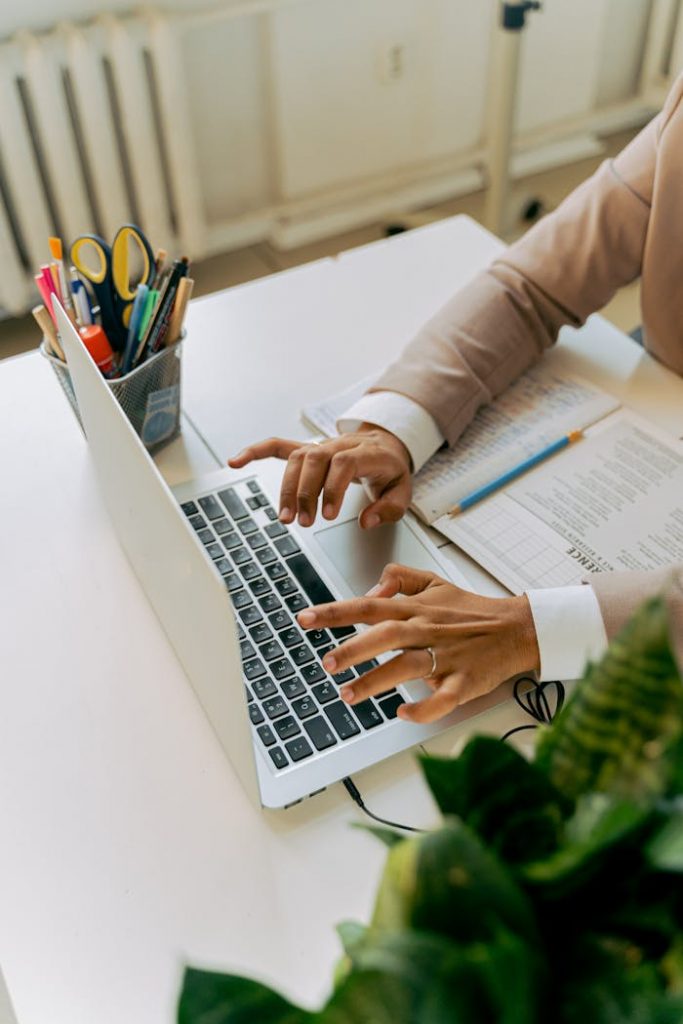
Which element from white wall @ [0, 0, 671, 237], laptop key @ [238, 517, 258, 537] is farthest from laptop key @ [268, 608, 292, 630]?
white wall @ [0, 0, 671, 237]

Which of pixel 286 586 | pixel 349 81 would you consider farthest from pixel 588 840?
pixel 349 81

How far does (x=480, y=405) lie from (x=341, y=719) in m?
0.42

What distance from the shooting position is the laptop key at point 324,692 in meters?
0.70

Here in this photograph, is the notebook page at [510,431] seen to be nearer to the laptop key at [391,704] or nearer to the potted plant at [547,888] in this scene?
the laptop key at [391,704]

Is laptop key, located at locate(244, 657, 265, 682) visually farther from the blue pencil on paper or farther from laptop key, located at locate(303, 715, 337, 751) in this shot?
the blue pencil on paper

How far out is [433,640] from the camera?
705 mm

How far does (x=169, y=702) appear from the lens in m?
0.72

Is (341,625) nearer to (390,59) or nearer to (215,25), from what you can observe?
(215,25)

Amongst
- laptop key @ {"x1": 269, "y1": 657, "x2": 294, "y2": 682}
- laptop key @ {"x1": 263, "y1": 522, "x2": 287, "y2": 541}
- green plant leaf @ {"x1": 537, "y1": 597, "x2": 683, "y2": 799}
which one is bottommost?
laptop key @ {"x1": 263, "y1": 522, "x2": 287, "y2": 541}

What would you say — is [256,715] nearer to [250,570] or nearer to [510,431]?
[250,570]

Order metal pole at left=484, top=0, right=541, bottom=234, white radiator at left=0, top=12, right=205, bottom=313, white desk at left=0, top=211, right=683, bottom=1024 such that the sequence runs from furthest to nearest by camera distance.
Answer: metal pole at left=484, top=0, right=541, bottom=234
white radiator at left=0, top=12, right=205, bottom=313
white desk at left=0, top=211, right=683, bottom=1024

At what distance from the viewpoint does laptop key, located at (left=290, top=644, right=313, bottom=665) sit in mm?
725

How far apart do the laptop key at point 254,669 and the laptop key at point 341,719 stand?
0.20ft

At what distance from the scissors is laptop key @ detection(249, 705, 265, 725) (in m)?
0.39
